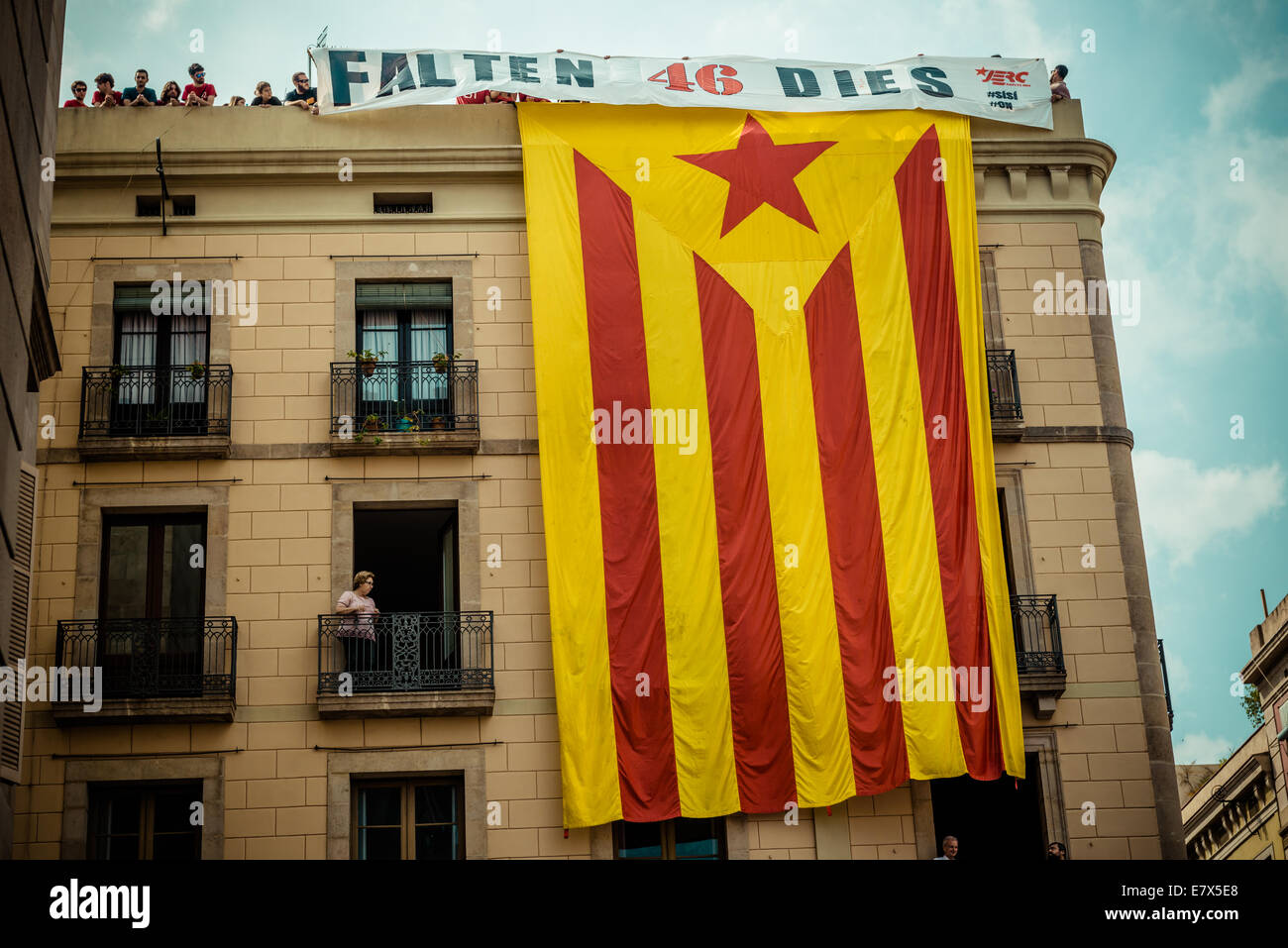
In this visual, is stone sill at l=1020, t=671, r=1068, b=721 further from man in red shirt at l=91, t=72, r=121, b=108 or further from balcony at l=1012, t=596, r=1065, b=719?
man in red shirt at l=91, t=72, r=121, b=108

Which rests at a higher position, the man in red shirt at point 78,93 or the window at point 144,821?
the man in red shirt at point 78,93

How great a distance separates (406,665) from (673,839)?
4523 millimetres

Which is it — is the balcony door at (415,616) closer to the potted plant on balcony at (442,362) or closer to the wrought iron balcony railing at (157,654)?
the wrought iron balcony railing at (157,654)

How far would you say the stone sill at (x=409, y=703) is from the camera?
2105cm

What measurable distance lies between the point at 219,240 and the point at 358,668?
23.7ft

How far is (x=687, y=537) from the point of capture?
21844mm

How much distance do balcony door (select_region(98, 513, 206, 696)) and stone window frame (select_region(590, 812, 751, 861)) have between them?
592cm

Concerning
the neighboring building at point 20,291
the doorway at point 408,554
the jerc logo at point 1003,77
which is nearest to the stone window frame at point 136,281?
the doorway at point 408,554

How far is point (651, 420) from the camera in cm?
2236

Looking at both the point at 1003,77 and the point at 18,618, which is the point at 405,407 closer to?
the point at 18,618

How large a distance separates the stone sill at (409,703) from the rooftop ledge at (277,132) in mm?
8528

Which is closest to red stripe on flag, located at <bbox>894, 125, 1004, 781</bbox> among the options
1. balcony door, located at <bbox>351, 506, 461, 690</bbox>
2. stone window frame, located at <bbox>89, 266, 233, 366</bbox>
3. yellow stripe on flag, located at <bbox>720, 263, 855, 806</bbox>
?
yellow stripe on flag, located at <bbox>720, 263, 855, 806</bbox>
